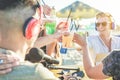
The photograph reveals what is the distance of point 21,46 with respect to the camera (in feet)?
4.59

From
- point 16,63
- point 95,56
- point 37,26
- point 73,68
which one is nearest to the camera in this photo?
point 16,63

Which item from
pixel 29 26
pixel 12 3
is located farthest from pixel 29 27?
pixel 12 3

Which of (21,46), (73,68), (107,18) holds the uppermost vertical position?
(107,18)

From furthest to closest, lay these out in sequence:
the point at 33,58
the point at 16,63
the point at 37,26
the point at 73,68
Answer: the point at 73,68, the point at 33,58, the point at 37,26, the point at 16,63

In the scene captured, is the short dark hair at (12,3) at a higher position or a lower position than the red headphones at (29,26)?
higher

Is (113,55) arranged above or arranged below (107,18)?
below

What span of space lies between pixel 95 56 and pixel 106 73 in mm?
1815

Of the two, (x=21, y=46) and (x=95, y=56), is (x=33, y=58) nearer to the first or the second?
(x=21, y=46)

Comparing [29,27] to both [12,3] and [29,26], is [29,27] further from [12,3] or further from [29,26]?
[12,3]

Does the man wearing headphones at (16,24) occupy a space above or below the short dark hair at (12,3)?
below

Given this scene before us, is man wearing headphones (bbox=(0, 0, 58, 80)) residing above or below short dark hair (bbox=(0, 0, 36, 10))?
below

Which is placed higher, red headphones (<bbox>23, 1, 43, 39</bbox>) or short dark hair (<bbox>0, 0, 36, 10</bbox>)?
short dark hair (<bbox>0, 0, 36, 10</bbox>)

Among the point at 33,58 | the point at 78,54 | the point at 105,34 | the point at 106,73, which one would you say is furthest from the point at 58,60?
the point at 106,73

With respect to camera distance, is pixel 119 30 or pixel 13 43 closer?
pixel 13 43
